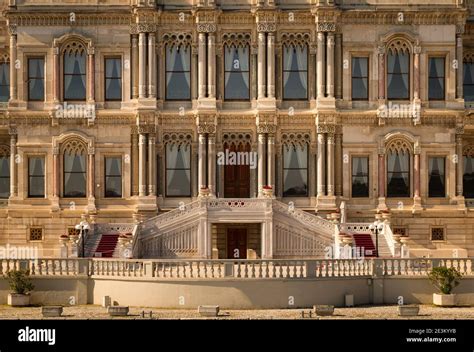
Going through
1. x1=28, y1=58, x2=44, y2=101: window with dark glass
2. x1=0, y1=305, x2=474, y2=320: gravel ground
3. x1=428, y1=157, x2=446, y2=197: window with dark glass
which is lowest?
x1=0, y1=305, x2=474, y2=320: gravel ground

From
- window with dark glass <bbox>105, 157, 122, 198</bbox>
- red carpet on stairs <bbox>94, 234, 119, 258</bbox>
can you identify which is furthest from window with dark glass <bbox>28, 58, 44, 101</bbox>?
red carpet on stairs <bbox>94, 234, 119, 258</bbox>

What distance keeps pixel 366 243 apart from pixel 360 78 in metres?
9.52

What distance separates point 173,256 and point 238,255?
14.1 ft

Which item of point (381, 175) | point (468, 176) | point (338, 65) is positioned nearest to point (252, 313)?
point (381, 175)

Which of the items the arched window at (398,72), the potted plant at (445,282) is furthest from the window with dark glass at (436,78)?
the potted plant at (445,282)

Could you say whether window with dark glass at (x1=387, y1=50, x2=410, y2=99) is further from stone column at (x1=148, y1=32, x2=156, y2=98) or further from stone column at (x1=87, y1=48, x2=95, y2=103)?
stone column at (x1=87, y1=48, x2=95, y2=103)

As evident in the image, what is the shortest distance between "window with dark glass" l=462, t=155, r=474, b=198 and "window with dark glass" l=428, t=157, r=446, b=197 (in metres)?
3.66

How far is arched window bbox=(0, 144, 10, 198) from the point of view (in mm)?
61406

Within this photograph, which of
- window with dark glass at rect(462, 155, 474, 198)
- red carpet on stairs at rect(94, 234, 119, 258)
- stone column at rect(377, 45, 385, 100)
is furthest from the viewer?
window with dark glass at rect(462, 155, 474, 198)

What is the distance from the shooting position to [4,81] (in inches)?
2436

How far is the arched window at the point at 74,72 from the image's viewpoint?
193ft

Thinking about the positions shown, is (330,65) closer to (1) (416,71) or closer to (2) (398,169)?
(1) (416,71)
